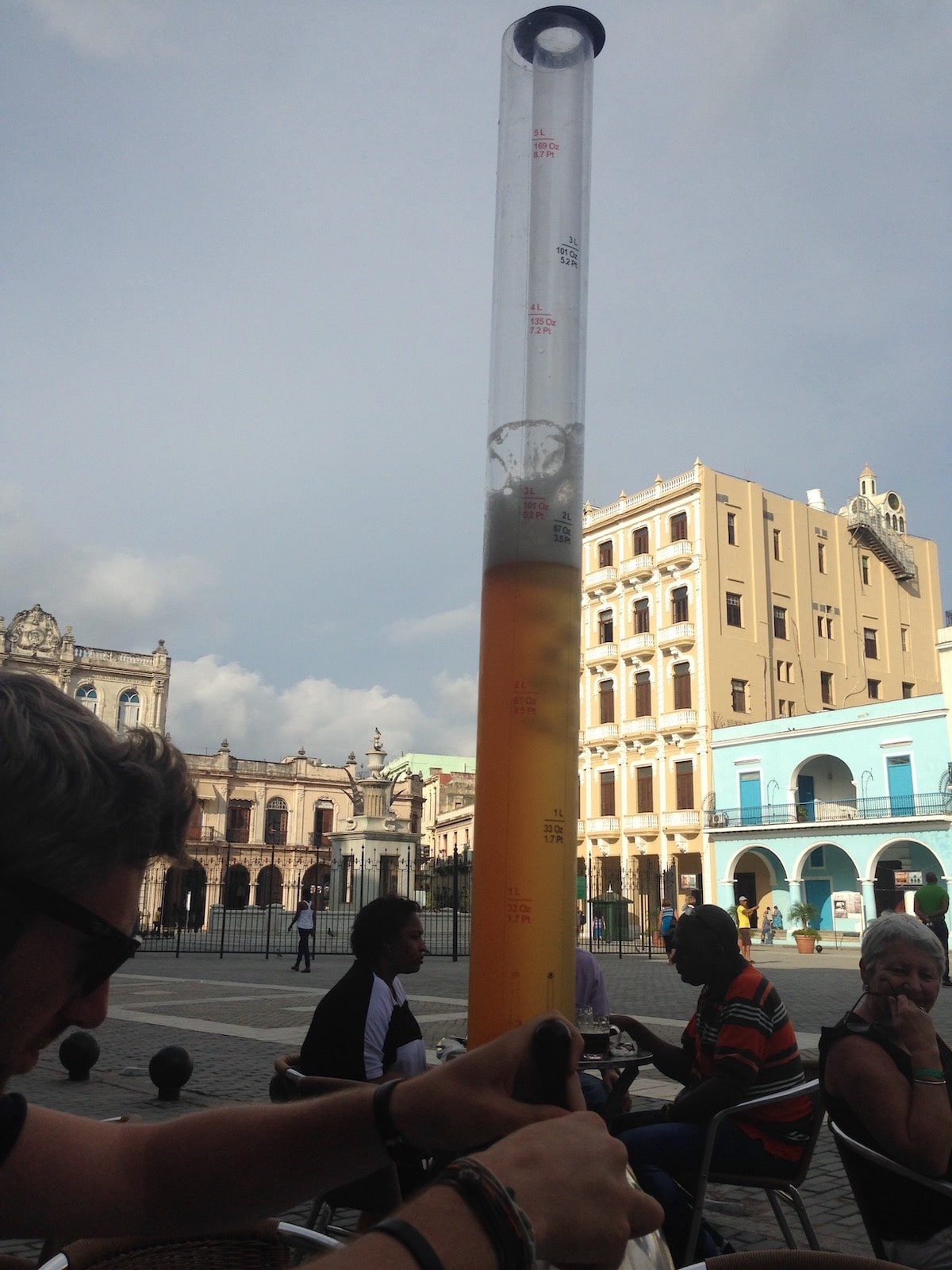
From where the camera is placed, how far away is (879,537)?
44688mm

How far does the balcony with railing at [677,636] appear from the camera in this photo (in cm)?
3988

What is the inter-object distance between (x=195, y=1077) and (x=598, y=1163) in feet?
26.3

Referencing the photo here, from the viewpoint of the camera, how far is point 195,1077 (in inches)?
328

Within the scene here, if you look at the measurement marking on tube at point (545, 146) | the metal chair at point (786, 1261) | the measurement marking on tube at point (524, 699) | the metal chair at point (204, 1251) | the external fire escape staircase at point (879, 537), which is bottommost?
the metal chair at point (786, 1261)

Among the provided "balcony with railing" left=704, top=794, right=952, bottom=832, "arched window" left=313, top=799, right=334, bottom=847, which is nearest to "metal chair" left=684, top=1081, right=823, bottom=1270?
"balcony with railing" left=704, top=794, right=952, bottom=832

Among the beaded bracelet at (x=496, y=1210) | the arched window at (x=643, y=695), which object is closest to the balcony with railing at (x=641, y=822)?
the arched window at (x=643, y=695)

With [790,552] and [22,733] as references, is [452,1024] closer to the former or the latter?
[22,733]

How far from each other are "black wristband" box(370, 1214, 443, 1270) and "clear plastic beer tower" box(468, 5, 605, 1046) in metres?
2.76

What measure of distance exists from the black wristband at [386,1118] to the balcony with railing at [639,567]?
40.6 m

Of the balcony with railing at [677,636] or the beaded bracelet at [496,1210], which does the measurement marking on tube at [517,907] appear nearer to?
the beaded bracelet at [496,1210]

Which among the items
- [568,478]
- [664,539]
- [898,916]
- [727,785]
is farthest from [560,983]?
[664,539]

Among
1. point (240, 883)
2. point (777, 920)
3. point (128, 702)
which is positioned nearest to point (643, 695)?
point (777, 920)

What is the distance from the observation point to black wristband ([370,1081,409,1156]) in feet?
5.65

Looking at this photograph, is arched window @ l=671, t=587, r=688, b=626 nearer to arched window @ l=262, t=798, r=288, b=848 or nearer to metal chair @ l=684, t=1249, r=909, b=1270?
arched window @ l=262, t=798, r=288, b=848
